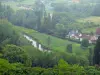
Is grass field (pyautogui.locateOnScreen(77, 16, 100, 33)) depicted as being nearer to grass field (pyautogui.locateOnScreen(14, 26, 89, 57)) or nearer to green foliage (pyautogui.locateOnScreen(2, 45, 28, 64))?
grass field (pyautogui.locateOnScreen(14, 26, 89, 57))

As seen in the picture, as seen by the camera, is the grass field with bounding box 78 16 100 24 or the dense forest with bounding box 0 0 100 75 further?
the grass field with bounding box 78 16 100 24

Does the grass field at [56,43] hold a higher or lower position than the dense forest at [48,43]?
lower

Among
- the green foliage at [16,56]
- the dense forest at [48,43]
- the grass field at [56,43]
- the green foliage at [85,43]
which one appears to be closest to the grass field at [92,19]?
the dense forest at [48,43]

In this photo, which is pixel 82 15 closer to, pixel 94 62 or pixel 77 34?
pixel 77 34

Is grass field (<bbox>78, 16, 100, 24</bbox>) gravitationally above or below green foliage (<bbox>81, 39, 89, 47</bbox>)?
above

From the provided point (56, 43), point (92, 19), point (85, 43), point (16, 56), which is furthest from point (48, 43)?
point (92, 19)

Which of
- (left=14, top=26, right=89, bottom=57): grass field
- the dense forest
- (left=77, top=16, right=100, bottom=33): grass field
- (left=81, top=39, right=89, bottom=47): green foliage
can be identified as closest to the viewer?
the dense forest

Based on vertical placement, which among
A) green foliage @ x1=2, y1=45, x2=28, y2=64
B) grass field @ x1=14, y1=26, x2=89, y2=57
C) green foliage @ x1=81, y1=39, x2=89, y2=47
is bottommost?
grass field @ x1=14, y1=26, x2=89, y2=57

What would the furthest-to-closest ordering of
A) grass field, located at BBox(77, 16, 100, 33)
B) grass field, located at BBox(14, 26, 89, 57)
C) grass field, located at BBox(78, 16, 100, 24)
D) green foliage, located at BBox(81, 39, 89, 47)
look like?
1. grass field, located at BBox(78, 16, 100, 24)
2. grass field, located at BBox(77, 16, 100, 33)
3. green foliage, located at BBox(81, 39, 89, 47)
4. grass field, located at BBox(14, 26, 89, 57)

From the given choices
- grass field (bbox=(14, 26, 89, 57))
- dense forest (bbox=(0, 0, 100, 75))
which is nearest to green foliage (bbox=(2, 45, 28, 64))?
dense forest (bbox=(0, 0, 100, 75))

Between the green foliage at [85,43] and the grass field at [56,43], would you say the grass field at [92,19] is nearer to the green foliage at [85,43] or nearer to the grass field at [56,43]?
the grass field at [56,43]
